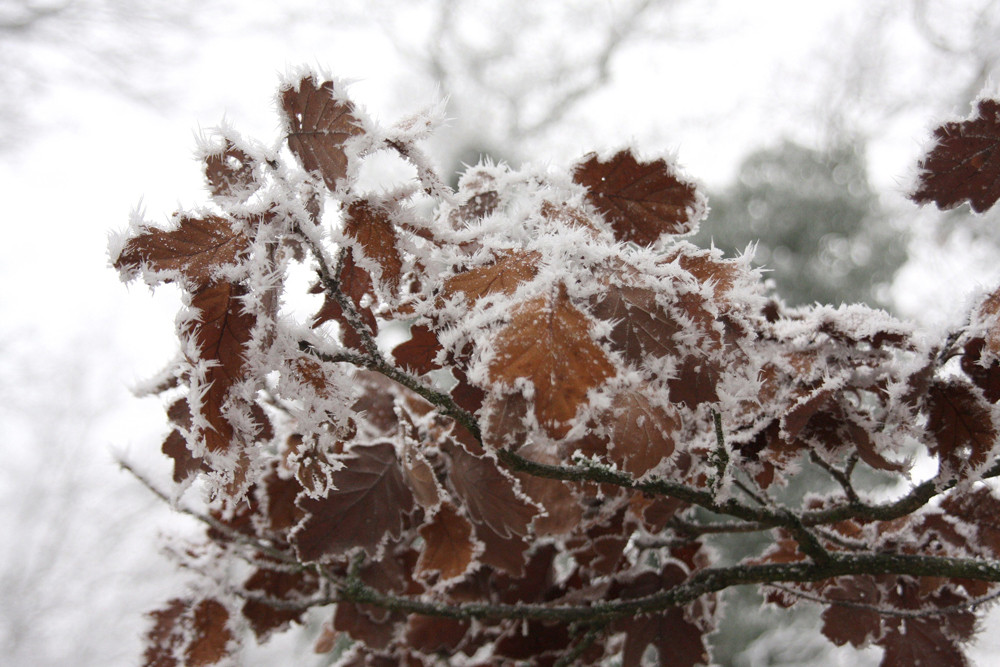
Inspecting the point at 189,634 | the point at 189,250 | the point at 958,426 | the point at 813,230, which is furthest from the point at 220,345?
the point at 813,230

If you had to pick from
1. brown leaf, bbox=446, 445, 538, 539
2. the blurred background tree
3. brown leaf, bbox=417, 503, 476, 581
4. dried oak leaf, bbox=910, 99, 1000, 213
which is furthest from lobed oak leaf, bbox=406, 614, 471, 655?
the blurred background tree

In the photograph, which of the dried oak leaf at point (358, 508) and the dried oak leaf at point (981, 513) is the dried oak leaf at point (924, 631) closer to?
the dried oak leaf at point (981, 513)

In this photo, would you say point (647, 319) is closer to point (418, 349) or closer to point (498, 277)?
point (498, 277)

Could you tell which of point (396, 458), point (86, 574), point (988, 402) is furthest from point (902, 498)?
point (86, 574)

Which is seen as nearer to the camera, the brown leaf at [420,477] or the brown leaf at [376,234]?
the brown leaf at [376,234]

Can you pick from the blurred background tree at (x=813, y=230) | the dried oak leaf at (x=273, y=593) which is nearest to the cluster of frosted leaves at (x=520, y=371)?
the dried oak leaf at (x=273, y=593)

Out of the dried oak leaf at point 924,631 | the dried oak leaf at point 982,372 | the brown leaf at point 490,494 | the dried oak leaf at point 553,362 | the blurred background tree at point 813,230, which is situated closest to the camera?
the dried oak leaf at point 553,362
